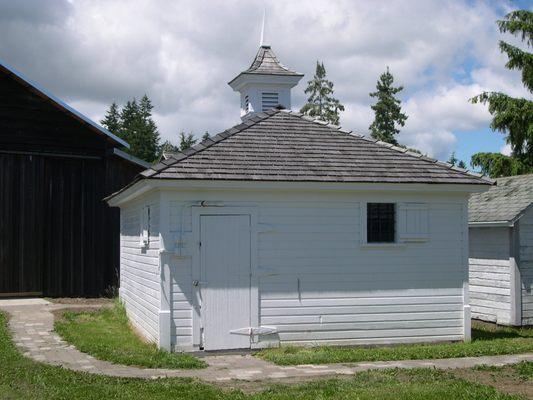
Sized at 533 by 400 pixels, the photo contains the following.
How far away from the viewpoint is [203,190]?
1161cm

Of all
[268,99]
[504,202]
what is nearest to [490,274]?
[504,202]

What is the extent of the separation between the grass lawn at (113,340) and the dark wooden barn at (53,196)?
322cm

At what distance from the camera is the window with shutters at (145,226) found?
1280 cm

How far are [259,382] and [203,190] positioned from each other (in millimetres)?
3620

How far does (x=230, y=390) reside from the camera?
8727mm

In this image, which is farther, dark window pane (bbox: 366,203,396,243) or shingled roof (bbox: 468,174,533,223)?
shingled roof (bbox: 468,174,533,223)

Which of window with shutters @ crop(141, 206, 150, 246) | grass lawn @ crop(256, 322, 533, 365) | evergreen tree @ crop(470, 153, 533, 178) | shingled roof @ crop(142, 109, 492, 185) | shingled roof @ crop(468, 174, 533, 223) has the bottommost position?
grass lawn @ crop(256, 322, 533, 365)

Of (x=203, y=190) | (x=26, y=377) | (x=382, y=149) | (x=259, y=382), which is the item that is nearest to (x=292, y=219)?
(x=203, y=190)

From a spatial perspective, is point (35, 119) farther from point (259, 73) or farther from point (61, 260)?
point (259, 73)

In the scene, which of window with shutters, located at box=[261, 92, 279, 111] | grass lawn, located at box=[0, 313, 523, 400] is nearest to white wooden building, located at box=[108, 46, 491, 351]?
grass lawn, located at box=[0, 313, 523, 400]

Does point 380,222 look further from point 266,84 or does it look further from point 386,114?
point 386,114

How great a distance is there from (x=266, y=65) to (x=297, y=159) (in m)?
4.83

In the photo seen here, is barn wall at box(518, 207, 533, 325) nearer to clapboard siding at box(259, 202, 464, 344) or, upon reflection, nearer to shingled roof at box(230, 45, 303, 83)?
clapboard siding at box(259, 202, 464, 344)

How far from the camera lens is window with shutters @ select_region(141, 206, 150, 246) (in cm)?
1280
